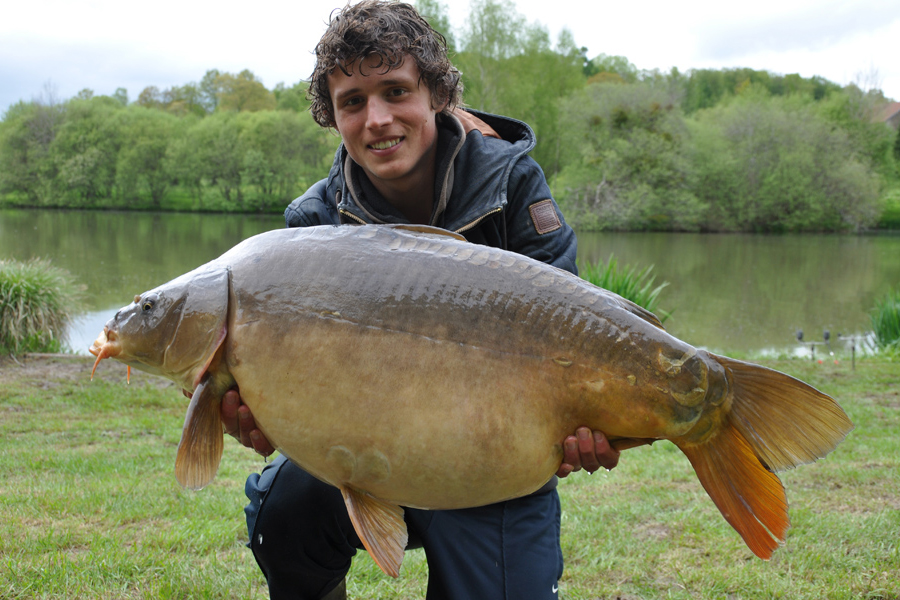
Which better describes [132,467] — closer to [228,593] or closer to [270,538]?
[228,593]

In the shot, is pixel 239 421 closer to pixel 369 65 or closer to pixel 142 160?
pixel 369 65

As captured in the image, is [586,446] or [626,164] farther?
[626,164]

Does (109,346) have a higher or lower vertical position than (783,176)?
lower

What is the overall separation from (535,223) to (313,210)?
799 millimetres

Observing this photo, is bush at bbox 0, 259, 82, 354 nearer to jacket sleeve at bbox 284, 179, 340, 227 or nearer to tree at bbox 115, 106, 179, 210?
jacket sleeve at bbox 284, 179, 340, 227

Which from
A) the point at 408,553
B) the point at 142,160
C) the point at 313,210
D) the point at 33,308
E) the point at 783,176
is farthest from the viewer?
the point at 142,160

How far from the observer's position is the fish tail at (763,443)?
68.3 inches

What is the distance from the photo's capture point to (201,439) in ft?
5.99

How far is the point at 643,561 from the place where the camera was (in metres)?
3.09

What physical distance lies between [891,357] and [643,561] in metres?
7.87

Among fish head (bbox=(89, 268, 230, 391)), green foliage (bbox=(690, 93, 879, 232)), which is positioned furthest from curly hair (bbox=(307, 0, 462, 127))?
green foliage (bbox=(690, 93, 879, 232))

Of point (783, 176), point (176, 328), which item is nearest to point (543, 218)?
point (176, 328)

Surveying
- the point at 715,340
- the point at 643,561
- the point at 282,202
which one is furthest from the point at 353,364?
the point at 282,202

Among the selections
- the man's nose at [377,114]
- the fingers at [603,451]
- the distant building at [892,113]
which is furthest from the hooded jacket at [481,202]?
the distant building at [892,113]
